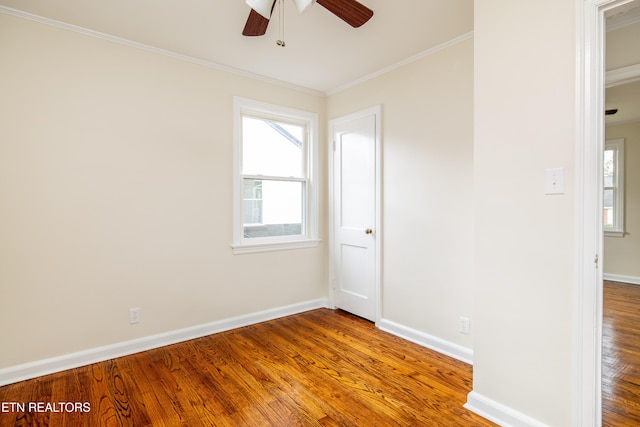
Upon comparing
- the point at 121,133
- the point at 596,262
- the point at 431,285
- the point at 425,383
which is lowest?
the point at 425,383

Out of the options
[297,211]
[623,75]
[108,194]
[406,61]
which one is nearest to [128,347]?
[108,194]

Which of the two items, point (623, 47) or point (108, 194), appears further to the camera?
point (108, 194)

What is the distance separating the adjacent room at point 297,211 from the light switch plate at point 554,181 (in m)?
0.01

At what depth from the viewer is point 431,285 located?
2.84 metres

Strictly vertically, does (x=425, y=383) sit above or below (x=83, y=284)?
below

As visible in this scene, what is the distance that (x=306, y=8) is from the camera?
169cm

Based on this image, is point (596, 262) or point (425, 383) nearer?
point (596, 262)

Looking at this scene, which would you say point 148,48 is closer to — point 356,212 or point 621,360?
point 356,212

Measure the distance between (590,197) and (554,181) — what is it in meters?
0.16

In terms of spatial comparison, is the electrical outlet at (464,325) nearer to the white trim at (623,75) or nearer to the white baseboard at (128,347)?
the white baseboard at (128,347)

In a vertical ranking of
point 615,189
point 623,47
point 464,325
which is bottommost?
point 464,325

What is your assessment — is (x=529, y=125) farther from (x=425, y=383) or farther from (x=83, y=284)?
(x=83, y=284)

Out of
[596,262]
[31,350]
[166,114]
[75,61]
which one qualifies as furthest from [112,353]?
[596,262]

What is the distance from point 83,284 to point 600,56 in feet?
11.4
